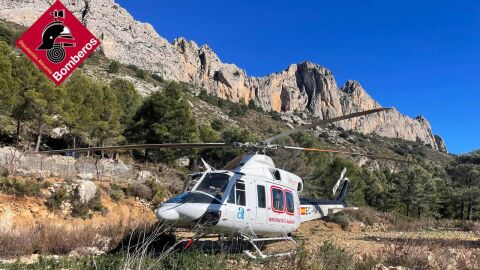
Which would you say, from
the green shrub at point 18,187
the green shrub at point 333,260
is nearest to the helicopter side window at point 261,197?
Result: the green shrub at point 333,260

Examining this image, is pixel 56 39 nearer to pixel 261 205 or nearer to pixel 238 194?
pixel 238 194

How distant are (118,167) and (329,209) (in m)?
14.7

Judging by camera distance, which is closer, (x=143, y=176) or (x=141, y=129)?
(x=143, y=176)

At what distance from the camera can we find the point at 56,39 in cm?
1183

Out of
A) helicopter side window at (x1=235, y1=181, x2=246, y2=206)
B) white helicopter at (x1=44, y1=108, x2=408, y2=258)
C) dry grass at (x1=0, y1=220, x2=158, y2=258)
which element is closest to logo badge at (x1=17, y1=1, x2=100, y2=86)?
dry grass at (x1=0, y1=220, x2=158, y2=258)

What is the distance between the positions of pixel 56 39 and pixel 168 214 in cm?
709

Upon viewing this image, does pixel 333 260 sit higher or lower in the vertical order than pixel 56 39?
lower

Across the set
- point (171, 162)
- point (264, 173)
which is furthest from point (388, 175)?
point (264, 173)

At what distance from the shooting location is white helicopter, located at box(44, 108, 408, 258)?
25.4 feet

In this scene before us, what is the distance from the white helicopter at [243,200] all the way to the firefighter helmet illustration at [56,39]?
5640 millimetres

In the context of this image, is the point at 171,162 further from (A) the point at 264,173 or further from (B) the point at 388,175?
(B) the point at 388,175

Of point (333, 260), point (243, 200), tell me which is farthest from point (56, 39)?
point (333, 260)

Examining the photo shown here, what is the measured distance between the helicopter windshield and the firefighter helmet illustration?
19.7 feet

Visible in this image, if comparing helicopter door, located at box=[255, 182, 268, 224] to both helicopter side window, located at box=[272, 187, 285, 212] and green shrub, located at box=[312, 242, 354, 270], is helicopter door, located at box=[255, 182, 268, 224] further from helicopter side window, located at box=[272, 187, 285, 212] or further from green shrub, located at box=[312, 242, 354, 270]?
green shrub, located at box=[312, 242, 354, 270]
